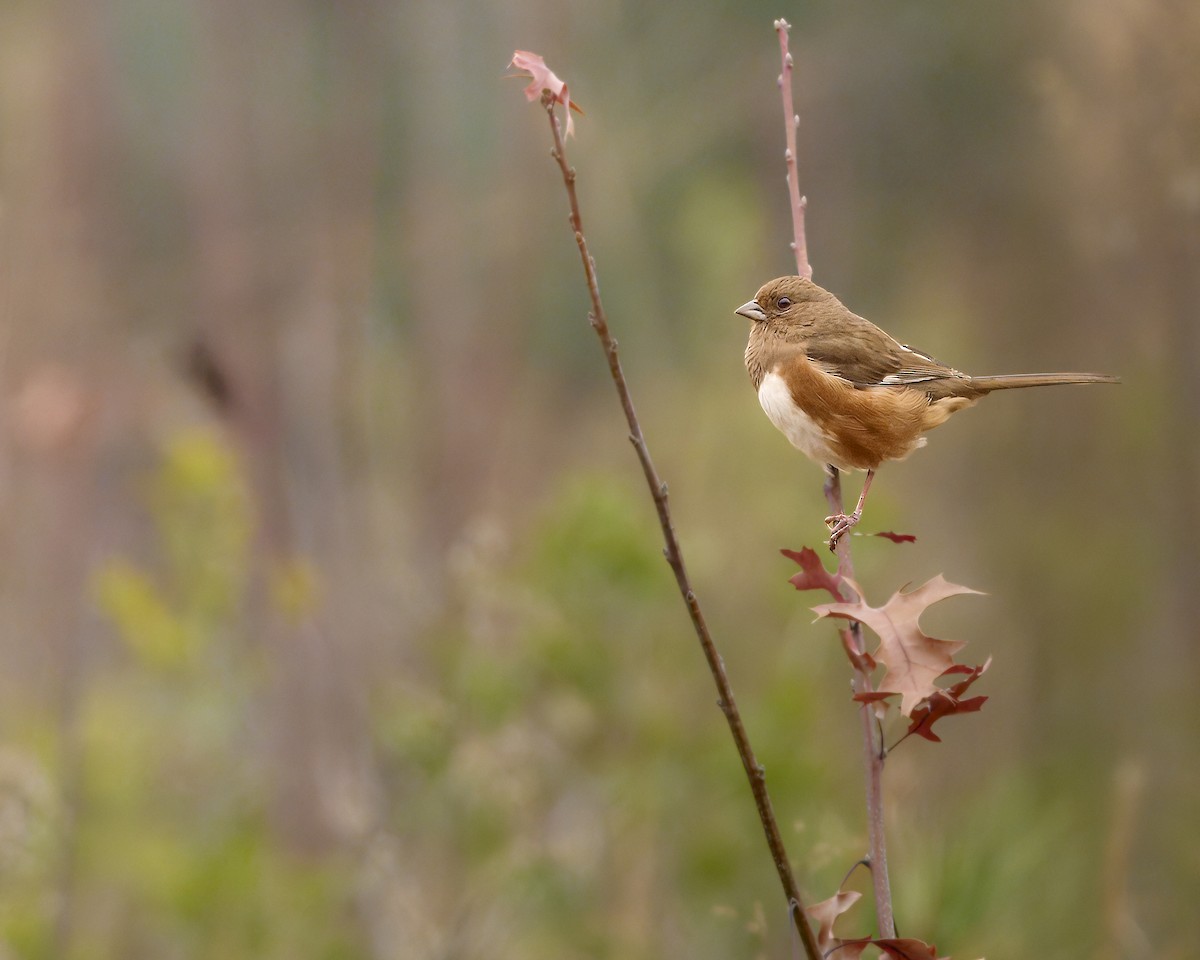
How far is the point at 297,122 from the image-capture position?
4820 millimetres

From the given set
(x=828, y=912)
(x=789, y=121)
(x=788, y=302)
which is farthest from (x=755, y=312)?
(x=828, y=912)

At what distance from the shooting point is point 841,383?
50.8 inches

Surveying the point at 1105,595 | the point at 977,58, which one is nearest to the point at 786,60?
the point at 1105,595

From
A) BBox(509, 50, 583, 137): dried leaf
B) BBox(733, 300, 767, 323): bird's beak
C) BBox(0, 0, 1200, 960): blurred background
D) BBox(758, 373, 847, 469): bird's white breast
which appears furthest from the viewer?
BBox(0, 0, 1200, 960): blurred background

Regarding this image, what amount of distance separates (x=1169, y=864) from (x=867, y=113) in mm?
2885

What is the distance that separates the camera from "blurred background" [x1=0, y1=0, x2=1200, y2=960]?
3193mm

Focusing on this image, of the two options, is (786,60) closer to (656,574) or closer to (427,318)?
(656,574)

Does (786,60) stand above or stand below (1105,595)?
below

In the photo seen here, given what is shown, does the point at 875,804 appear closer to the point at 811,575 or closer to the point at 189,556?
the point at 811,575

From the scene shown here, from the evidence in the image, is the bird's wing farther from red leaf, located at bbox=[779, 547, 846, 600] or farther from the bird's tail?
red leaf, located at bbox=[779, 547, 846, 600]

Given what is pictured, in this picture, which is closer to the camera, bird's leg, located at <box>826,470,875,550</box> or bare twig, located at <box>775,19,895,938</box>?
bare twig, located at <box>775,19,895,938</box>

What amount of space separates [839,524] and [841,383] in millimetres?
179

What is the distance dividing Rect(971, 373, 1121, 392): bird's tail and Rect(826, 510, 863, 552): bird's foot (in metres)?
0.19

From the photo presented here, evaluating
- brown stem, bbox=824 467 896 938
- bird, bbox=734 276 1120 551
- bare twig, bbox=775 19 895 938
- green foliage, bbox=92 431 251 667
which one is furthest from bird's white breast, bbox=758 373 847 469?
green foliage, bbox=92 431 251 667
